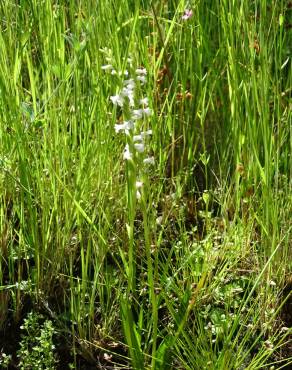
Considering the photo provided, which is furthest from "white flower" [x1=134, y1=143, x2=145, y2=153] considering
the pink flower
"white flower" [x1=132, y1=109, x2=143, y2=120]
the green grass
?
the pink flower

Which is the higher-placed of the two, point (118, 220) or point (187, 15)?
point (187, 15)

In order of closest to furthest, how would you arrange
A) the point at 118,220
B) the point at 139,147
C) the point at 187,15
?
1. the point at 139,147
2. the point at 118,220
3. the point at 187,15

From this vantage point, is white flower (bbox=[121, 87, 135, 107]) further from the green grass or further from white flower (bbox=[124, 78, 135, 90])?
the green grass

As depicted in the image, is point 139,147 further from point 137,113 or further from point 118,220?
point 118,220

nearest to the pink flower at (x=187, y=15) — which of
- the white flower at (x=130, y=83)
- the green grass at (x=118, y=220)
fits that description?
the green grass at (x=118, y=220)

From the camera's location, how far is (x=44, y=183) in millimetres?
1813

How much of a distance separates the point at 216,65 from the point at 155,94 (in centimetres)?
33

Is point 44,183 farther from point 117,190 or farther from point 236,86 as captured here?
point 236,86

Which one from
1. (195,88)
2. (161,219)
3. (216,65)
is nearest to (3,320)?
(161,219)

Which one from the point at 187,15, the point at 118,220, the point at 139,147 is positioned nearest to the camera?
the point at 139,147

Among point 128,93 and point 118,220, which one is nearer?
point 128,93

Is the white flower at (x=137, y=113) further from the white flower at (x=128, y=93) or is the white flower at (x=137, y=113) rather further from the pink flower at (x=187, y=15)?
the pink flower at (x=187, y=15)

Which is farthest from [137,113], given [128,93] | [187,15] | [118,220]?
[187,15]

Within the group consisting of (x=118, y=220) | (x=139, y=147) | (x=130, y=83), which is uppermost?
(x=130, y=83)
